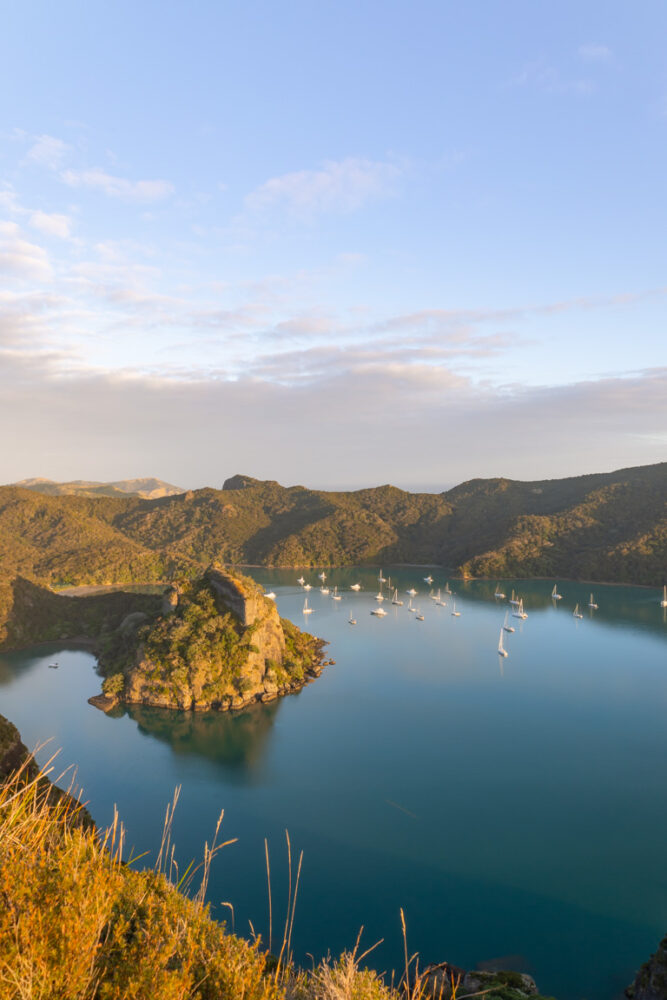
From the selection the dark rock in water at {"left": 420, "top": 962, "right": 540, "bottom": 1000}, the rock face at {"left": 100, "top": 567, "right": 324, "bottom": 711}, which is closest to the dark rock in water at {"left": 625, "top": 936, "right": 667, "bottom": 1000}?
the dark rock in water at {"left": 420, "top": 962, "right": 540, "bottom": 1000}

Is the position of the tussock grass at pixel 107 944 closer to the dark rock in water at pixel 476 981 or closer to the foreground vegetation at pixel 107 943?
the foreground vegetation at pixel 107 943

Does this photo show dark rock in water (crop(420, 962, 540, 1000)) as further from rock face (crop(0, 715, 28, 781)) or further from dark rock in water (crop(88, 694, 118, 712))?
dark rock in water (crop(88, 694, 118, 712))

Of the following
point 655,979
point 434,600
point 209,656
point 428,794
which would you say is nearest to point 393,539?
point 434,600

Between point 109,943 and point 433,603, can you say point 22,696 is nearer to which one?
point 109,943

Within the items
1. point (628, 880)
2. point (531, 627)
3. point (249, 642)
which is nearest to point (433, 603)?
point (531, 627)

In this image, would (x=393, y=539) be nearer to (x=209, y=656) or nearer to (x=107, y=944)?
(x=209, y=656)

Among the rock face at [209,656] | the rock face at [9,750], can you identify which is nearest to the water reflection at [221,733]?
the rock face at [209,656]

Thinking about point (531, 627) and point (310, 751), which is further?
point (531, 627)
